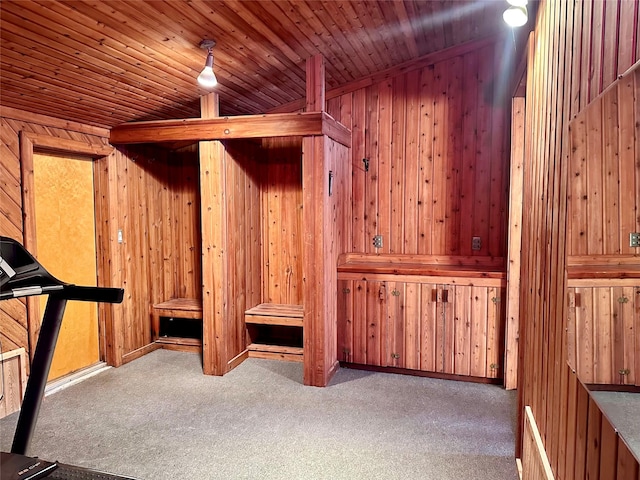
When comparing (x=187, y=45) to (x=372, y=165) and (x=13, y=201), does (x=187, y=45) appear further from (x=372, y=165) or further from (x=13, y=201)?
(x=372, y=165)

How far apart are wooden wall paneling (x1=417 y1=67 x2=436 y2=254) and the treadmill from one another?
306cm

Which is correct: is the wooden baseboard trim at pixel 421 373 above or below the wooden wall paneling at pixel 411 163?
below

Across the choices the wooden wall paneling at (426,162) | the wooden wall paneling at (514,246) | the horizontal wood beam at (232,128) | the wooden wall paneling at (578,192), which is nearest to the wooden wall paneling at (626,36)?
the wooden wall paneling at (578,192)

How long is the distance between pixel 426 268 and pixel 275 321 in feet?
5.09

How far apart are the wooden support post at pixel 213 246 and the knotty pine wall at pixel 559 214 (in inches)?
98.6

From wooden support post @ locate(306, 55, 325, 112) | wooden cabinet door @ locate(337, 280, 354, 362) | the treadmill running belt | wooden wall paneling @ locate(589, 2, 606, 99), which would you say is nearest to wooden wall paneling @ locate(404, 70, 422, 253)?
wooden cabinet door @ locate(337, 280, 354, 362)

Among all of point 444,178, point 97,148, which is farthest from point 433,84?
point 97,148

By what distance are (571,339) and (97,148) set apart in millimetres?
4002

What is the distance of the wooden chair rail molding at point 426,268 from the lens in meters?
3.74

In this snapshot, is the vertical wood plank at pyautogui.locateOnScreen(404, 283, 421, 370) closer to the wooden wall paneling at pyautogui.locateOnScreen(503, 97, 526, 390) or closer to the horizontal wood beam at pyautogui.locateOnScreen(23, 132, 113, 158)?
the wooden wall paneling at pyautogui.locateOnScreen(503, 97, 526, 390)

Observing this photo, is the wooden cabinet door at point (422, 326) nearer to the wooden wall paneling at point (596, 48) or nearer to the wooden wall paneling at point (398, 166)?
the wooden wall paneling at point (398, 166)

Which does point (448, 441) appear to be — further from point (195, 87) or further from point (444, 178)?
point (195, 87)

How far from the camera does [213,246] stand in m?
3.92

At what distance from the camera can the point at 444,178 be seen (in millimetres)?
4250
